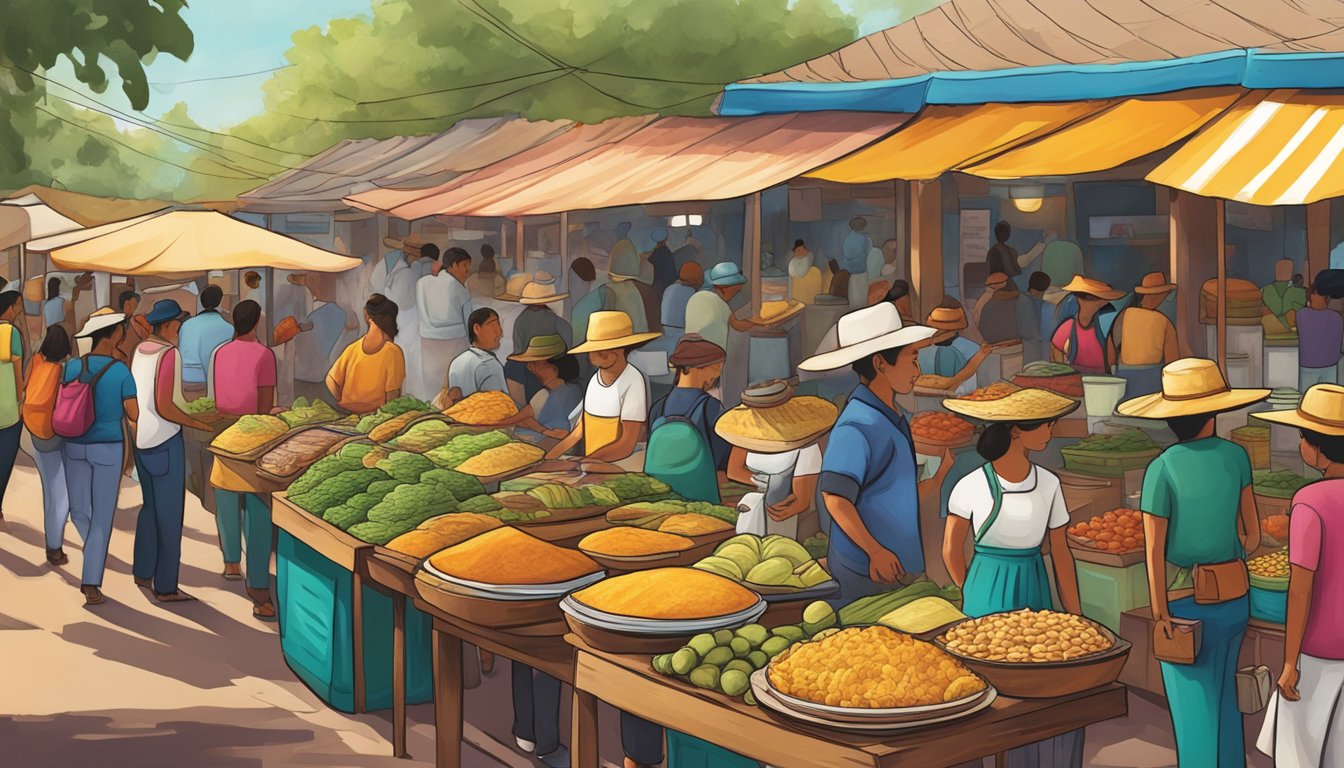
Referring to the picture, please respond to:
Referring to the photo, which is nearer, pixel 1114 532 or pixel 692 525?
pixel 692 525

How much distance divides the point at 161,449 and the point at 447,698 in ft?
14.5

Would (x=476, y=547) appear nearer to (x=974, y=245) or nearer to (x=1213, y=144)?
(x=1213, y=144)

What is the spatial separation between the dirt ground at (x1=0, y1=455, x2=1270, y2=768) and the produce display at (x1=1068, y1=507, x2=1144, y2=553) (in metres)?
0.85

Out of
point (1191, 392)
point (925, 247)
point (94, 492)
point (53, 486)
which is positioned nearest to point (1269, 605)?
point (1191, 392)

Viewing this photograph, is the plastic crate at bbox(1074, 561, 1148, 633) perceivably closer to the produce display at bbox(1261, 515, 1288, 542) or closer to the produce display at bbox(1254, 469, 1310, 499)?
the produce display at bbox(1261, 515, 1288, 542)

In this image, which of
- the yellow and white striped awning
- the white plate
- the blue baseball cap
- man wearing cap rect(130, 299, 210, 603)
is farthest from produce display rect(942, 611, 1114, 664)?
the blue baseball cap

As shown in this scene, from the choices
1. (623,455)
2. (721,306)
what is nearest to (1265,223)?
(721,306)

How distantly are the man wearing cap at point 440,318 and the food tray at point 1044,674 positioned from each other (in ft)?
28.9

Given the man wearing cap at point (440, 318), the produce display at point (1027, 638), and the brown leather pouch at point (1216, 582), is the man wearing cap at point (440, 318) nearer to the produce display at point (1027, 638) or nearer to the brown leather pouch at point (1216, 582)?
the brown leather pouch at point (1216, 582)

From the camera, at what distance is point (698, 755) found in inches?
199

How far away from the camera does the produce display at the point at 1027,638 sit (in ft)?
14.0

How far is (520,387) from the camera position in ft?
33.9

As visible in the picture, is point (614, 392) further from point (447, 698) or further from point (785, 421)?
point (447, 698)

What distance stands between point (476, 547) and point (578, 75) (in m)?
39.9
